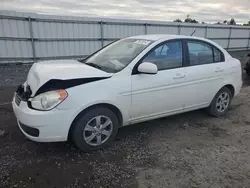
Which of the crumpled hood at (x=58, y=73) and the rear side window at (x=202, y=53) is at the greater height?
the rear side window at (x=202, y=53)

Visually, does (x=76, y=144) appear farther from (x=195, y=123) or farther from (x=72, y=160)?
(x=195, y=123)

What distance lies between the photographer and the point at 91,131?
3125mm

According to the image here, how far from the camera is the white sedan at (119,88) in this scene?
2.86 metres

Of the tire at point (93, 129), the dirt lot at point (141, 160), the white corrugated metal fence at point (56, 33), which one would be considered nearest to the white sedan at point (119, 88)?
the tire at point (93, 129)

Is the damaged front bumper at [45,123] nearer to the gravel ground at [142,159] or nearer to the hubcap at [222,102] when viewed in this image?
the gravel ground at [142,159]

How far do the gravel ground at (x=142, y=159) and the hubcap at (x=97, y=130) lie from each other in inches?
7.1

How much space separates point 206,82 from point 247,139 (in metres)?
1.21

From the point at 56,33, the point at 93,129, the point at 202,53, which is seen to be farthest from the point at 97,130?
the point at 56,33

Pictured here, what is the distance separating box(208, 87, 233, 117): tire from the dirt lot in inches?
17.0

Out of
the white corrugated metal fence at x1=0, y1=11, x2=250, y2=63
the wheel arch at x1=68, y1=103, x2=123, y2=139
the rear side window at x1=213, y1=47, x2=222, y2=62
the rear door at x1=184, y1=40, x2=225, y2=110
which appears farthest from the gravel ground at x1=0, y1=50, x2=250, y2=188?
the white corrugated metal fence at x1=0, y1=11, x2=250, y2=63

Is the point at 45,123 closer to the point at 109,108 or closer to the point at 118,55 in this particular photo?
the point at 109,108

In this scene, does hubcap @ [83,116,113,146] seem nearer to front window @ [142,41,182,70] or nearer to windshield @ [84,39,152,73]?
windshield @ [84,39,152,73]

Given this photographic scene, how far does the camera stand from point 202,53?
14.0 ft

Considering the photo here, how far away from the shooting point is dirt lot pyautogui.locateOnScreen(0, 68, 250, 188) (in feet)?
8.63
